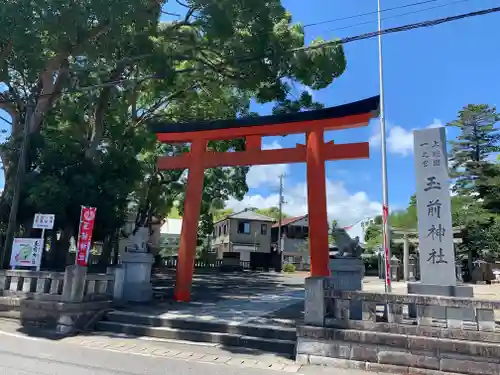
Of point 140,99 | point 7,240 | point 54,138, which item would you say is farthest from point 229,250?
point 7,240

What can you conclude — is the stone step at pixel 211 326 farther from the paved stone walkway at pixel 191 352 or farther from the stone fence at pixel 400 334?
the stone fence at pixel 400 334

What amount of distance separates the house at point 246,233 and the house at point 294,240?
6.44ft

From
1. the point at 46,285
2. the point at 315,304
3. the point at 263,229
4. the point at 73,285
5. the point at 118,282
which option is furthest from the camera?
the point at 263,229

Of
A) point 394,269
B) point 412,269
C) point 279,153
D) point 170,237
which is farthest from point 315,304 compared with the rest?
point 170,237

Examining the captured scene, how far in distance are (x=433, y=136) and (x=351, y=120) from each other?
299 cm

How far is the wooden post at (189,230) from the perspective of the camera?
11.6m

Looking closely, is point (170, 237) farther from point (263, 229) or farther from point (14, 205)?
point (14, 205)

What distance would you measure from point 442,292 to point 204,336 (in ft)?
15.2

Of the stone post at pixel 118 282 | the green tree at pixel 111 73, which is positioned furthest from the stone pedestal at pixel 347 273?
the green tree at pixel 111 73

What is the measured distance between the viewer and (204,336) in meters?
7.91

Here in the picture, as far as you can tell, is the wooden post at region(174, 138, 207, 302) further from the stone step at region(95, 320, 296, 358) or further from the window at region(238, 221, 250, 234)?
the window at region(238, 221, 250, 234)

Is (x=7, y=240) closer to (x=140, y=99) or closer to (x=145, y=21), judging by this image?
(x=145, y=21)

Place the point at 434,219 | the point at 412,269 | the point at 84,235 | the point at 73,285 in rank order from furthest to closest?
the point at 412,269 → the point at 84,235 → the point at 73,285 → the point at 434,219

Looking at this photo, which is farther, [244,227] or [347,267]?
[244,227]
